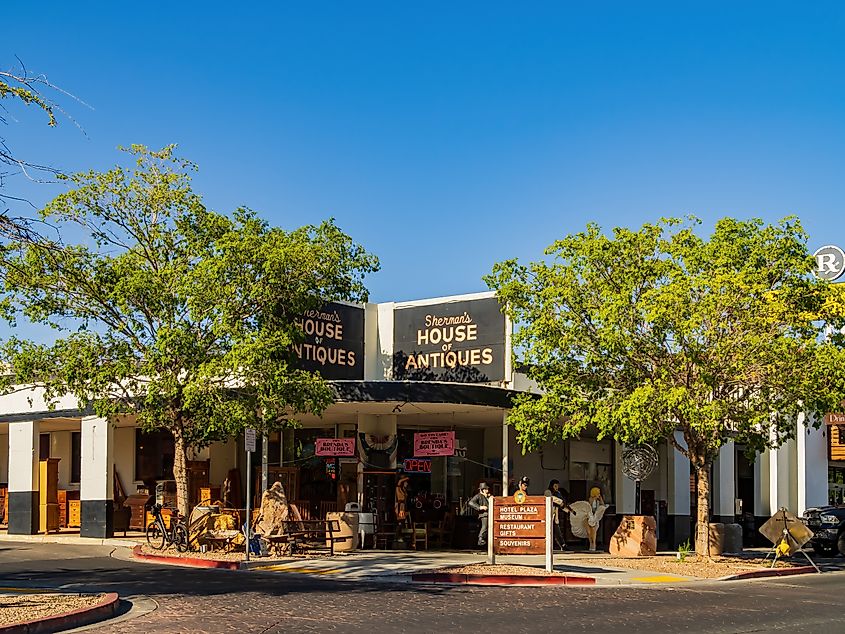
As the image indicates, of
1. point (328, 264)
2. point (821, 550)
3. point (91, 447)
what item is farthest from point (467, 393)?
point (821, 550)

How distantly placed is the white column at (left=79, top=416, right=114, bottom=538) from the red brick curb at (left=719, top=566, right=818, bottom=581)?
15113 millimetres

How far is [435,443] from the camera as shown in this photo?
27.7 metres

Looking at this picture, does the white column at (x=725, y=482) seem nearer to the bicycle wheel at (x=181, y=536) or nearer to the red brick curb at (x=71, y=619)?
the bicycle wheel at (x=181, y=536)

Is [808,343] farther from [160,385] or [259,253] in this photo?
[160,385]

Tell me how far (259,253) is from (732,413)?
1025cm

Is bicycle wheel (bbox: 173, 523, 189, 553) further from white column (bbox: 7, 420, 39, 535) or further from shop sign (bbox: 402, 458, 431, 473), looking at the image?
white column (bbox: 7, 420, 39, 535)

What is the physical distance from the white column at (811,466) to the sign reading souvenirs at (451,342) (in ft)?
54.2

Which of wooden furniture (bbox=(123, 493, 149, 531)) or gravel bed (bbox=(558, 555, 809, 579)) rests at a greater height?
wooden furniture (bbox=(123, 493, 149, 531))

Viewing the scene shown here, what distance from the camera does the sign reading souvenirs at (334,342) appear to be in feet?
94.4

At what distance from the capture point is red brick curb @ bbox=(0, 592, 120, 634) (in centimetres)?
1226

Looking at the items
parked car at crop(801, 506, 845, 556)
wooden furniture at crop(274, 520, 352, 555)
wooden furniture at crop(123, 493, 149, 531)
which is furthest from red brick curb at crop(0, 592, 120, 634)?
parked car at crop(801, 506, 845, 556)

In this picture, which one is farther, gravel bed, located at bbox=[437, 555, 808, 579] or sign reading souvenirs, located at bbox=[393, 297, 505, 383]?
sign reading souvenirs, located at bbox=[393, 297, 505, 383]

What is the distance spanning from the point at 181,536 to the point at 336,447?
5.43 m

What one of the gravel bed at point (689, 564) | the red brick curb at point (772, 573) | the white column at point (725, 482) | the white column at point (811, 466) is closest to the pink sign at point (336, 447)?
the gravel bed at point (689, 564)
